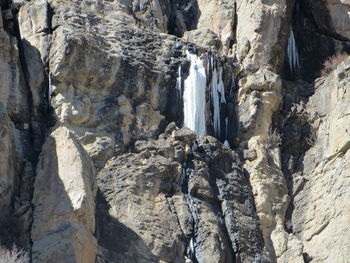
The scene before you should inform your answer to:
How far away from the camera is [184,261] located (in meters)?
34.5

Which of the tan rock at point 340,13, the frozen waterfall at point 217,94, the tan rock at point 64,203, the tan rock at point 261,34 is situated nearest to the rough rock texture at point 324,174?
the tan rock at point 261,34

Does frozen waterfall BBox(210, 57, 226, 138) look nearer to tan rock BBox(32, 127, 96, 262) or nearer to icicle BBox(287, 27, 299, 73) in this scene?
icicle BBox(287, 27, 299, 73)

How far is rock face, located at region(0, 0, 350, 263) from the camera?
1300 inches

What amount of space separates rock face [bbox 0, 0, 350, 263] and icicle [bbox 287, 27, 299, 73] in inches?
1.7

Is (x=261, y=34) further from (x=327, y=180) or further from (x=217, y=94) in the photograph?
(x=327, y=180)

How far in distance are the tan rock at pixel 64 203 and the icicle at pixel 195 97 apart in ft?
16.6

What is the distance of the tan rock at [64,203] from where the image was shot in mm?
31422

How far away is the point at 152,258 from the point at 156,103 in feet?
16.9

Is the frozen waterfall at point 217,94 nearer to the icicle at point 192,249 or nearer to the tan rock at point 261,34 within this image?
the tan rock at point 261,34

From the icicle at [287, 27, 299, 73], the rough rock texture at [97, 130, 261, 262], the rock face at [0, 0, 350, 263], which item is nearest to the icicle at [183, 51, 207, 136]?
the rock face at [0, 0, 350, 263]

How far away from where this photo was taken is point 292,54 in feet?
138

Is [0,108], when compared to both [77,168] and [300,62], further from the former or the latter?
[300,62]

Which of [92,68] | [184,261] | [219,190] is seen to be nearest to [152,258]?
[184,261]

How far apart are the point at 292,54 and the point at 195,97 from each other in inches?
188
